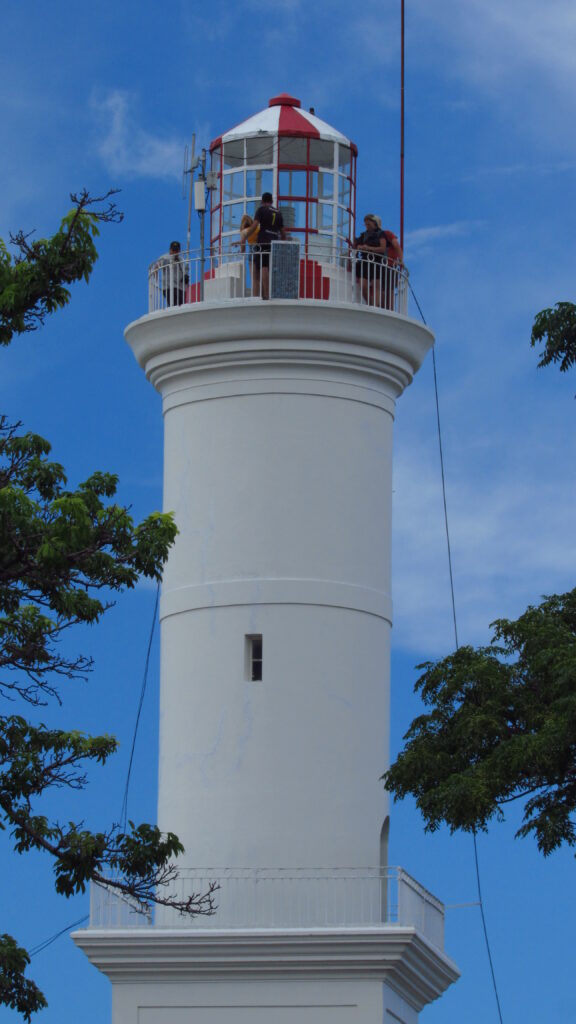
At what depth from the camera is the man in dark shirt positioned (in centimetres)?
3675

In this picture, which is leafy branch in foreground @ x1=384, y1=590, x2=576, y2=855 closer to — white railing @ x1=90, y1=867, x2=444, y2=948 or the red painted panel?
white railing @ x1=90, y1=867, x2=444, y2=948

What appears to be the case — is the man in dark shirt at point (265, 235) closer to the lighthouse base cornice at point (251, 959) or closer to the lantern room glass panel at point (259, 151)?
the lantern room glass panel at point (259, 151)

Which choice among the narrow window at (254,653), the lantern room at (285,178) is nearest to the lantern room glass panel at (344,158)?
the lantern room at (285,178)

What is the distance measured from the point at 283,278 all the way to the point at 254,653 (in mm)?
4733

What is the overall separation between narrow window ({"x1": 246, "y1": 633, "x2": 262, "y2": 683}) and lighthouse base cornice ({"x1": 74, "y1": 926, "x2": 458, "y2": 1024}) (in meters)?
3.44

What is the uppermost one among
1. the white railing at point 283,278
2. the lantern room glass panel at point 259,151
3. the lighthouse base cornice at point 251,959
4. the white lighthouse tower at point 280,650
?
the lantern room glass panel at point 259,151

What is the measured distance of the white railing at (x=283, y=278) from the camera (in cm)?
3650

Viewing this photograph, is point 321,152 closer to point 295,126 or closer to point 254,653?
point 295,126

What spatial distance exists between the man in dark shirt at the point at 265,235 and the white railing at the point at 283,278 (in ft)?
0.04

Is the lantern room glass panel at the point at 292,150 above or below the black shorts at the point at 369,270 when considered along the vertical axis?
above

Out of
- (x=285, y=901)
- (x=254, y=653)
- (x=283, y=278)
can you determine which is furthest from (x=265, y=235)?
(x=285, y=901)

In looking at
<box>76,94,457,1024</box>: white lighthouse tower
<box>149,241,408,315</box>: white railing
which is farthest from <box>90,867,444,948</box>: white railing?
<box>149,241,408,315</box>: white railing

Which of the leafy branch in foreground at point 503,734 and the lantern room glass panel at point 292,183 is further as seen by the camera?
the lantern room glass panel at point 292,183

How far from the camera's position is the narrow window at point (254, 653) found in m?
35.9
